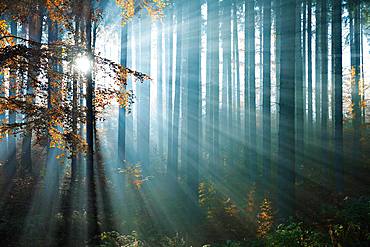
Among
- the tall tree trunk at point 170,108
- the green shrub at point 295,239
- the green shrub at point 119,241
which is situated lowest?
the green shrub at point 119,241

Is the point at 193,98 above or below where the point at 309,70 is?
below

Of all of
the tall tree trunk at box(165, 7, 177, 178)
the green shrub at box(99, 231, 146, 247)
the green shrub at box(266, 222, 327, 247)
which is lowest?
the green shrub at box(99, 231, 146, 247)

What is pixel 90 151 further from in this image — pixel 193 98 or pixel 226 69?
pixel 226 69

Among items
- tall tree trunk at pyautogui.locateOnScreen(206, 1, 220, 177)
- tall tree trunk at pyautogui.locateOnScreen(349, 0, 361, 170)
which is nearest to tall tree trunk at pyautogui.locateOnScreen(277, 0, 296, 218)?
tall tree trunk at pyautogui.locateOnScreen(206, 1, 220, 177)

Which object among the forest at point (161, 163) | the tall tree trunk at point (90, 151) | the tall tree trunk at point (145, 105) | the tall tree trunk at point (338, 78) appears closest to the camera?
the forest at point (161, 163)

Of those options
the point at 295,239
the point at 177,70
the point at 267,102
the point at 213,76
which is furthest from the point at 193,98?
the point at 295,239

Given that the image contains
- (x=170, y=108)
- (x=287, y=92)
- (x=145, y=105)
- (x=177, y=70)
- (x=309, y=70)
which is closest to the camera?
(x=287, y=92)

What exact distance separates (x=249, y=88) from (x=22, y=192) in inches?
474

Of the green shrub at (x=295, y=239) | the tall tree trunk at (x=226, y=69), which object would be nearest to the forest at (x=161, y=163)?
the green shrub at (x=295, y=239)

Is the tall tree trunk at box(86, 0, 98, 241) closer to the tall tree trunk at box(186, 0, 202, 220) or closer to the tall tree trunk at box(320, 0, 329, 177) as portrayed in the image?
the tall tree trunk at box(186, 0, 202, 220)

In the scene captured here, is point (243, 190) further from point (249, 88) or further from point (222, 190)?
point (249, 88)

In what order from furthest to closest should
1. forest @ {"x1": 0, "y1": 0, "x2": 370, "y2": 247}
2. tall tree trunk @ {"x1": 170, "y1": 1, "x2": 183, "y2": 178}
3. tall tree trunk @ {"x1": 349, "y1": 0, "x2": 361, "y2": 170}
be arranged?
tall tree trunk @ {"x1": 349, "y1": 0, "x2": 361, "y2": 170} < tall tree trunk @ {"x1": 170, "y1": 1, "x2": 183, "y2": 178} < forest @ {"x1": 0, "y1": 0, "x2": 370, "y2": 247}

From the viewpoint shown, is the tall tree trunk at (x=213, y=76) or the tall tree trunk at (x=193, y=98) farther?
the tall tree trunk at (x=213, y=76)

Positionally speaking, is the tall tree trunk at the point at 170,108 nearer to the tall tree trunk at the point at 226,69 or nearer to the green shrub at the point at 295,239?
the tall tree trunk at the point at 226,69
